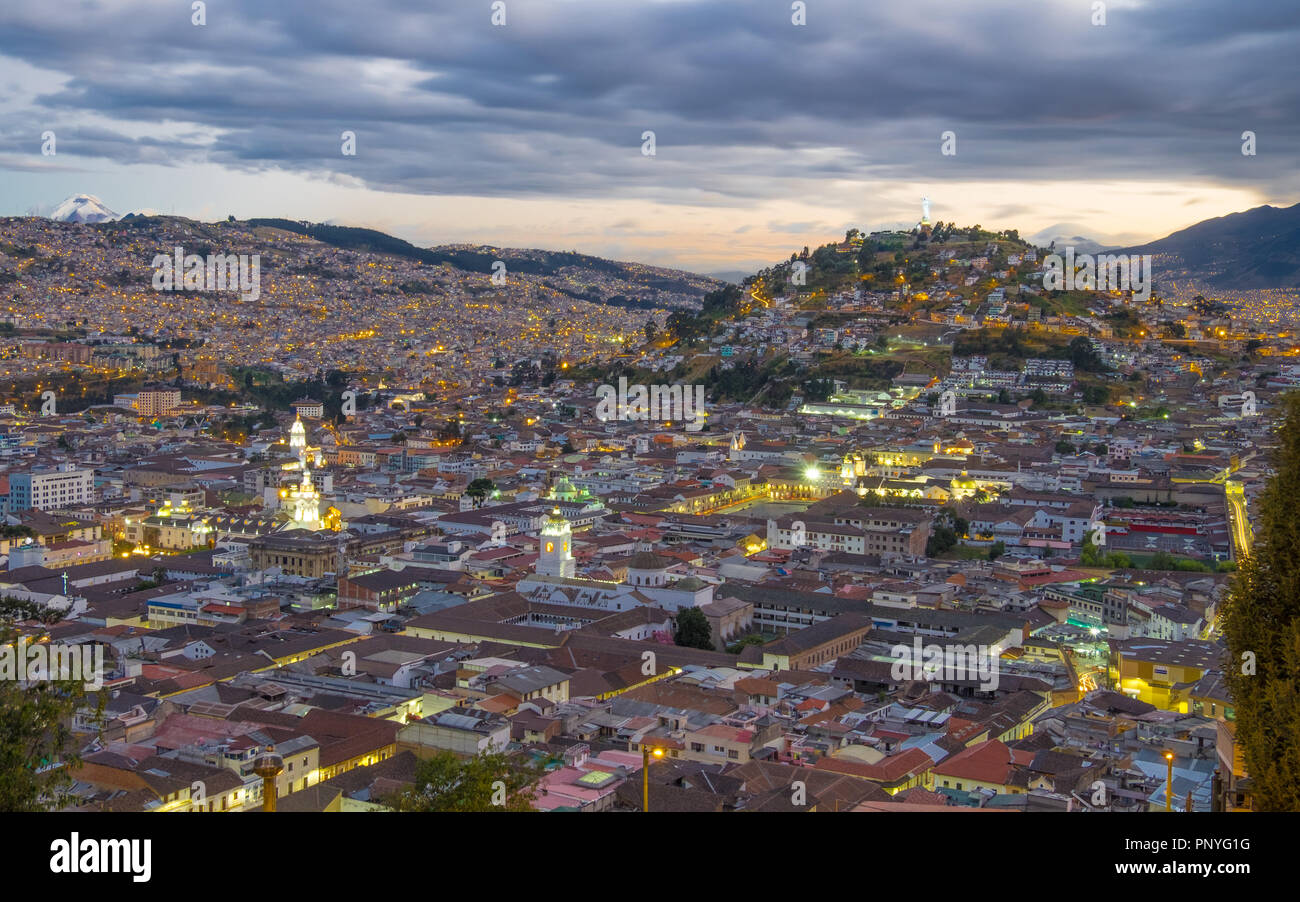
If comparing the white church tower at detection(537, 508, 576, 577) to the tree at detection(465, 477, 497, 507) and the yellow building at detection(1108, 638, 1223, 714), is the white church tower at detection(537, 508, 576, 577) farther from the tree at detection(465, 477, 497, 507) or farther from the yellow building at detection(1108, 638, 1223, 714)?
the tree at detection(465, 477, 497, 507)

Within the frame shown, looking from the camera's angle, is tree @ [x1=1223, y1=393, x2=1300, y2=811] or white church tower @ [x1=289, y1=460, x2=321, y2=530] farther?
white church tower @ [x1=289, y1=460, x2=321, y2=530]

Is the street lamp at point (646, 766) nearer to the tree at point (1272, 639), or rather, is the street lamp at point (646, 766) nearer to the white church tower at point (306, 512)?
the tree at point (1272, 639)

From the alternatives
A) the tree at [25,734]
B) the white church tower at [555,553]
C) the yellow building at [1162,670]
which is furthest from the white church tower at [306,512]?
the tree at [25,734]

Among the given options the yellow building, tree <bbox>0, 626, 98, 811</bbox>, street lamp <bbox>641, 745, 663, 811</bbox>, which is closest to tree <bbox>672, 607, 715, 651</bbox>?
the yellow building

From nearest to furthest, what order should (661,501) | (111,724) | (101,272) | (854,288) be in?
(111,724), (661,501), (854,288), (101,272)

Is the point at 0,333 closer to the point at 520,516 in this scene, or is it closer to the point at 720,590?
the point at 520,516

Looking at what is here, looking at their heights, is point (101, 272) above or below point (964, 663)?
above

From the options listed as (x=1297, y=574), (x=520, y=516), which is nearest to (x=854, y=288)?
(x=520, y=516)
